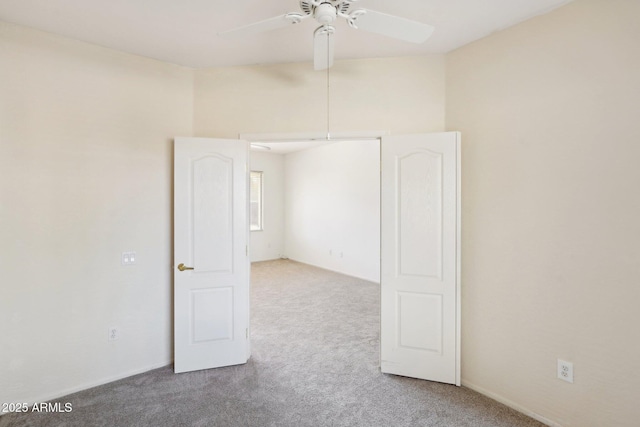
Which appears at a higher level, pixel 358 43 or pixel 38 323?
pixel 358 43

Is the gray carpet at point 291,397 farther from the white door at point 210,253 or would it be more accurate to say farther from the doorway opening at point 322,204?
the doorway opening at point 322,204

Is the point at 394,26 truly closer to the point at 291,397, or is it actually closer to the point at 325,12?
the point at 325,12

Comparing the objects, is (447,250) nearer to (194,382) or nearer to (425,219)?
(425,219)

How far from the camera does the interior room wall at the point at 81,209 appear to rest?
2.28 m

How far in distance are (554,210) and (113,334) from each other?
3561 millimetres

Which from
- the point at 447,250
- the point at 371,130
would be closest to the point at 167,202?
the point at 371,130

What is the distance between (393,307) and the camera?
2.70 meters

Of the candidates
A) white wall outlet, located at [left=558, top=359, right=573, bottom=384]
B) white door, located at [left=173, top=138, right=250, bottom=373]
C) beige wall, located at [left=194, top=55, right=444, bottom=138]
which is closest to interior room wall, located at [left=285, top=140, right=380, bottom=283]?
beige wall, located at [left=194, top=55, right=444, bottom=138]

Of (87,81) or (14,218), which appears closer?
(14,218)

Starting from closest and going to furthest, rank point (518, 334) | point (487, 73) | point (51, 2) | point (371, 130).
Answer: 1. point (51, 2)
2. point (518, 334)
3. point (487, 73)
4. point (371, 130)

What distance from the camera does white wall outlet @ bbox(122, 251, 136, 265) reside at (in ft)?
8.87

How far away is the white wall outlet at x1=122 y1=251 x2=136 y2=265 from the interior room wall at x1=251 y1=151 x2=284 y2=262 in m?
5.32

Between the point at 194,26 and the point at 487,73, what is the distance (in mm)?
2272

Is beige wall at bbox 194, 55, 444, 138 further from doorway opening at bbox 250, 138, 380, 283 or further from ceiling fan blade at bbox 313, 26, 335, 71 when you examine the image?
doorway opening at bbox 250, 138, 380, 283
